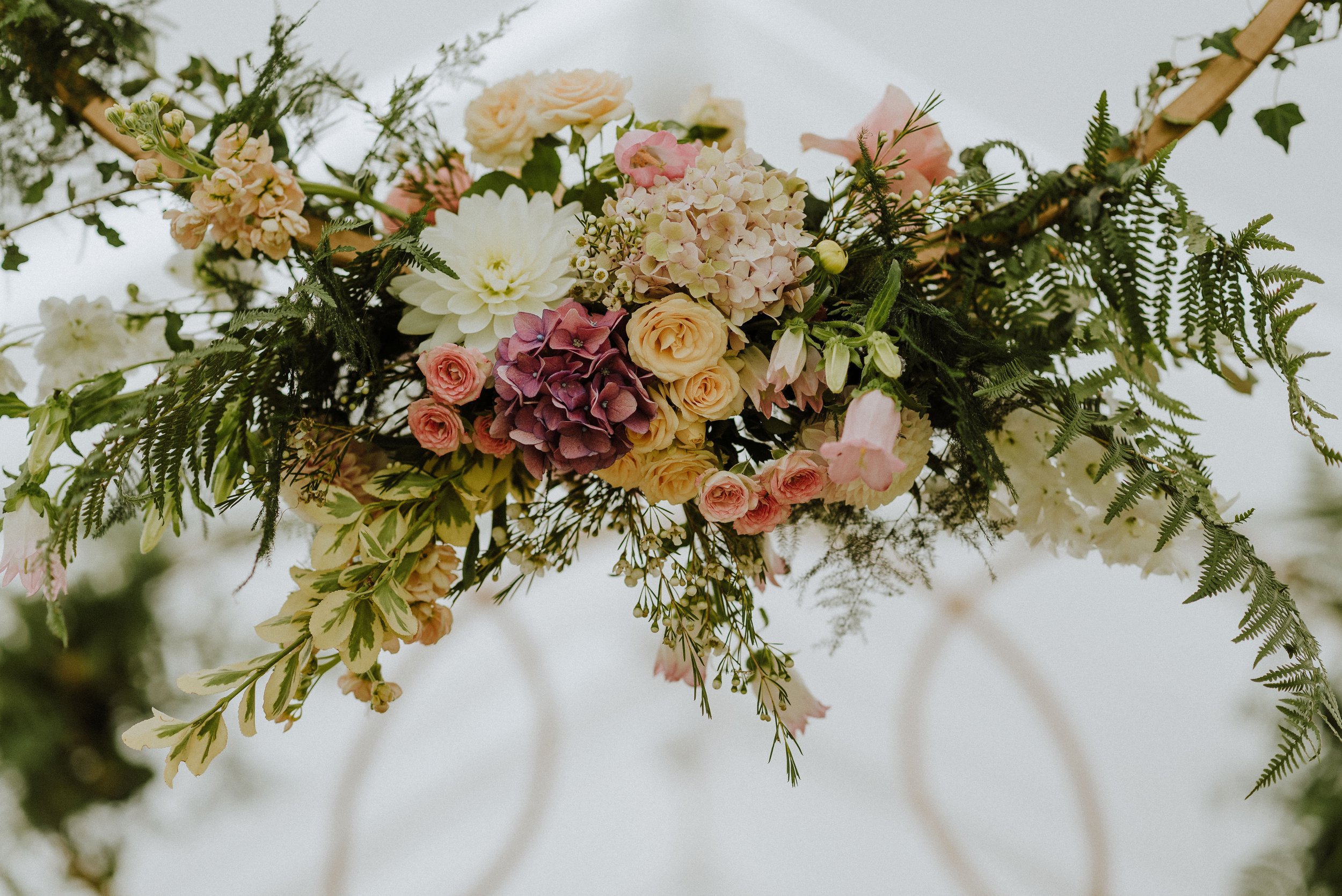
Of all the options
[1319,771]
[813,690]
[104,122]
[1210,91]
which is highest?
[1210,91]

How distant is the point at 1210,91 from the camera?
2.17ft

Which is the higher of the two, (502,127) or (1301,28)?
(1301,28)

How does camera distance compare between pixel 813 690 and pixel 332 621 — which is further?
pixel 813 690

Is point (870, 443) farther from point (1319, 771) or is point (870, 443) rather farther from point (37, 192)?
point (1319, 771)

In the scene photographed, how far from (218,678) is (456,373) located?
9.6 inches

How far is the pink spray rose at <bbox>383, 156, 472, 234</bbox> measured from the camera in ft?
2.37

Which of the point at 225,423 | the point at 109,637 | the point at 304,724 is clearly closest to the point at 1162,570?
the point at 225,423

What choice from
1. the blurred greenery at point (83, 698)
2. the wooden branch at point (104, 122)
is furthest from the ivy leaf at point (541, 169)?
the blurred greenery at point (83, 698)

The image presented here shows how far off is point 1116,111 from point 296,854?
2.45m

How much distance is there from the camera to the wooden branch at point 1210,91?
0.65 meters

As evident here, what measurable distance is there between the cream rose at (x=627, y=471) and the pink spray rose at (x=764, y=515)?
8 centimetres

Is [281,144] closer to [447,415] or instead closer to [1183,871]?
[447,415]

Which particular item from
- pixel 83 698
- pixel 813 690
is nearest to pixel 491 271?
pixel 83 698

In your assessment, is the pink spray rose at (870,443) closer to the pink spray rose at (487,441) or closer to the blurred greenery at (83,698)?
the pink spray rose at (487,441)
